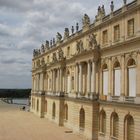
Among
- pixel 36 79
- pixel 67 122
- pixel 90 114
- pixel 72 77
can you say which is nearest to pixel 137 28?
pixel 90 114

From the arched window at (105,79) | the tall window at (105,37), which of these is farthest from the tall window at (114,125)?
the tall window at (105,37)

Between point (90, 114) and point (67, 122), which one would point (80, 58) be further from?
point (67, 122)

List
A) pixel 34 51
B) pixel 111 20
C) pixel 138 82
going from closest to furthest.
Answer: pixel 138 82, pixel 111 20, pixel 34 51

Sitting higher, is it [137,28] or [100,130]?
[137,28]

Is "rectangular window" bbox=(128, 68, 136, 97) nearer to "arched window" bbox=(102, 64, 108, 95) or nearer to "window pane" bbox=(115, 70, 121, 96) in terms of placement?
"window pane" bbox=(115, 70, 121, 96)

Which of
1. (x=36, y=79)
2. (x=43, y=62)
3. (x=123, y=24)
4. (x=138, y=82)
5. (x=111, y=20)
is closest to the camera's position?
(x=138, y=82)

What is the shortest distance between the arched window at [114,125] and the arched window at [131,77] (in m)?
3.75

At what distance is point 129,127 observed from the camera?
120 ft

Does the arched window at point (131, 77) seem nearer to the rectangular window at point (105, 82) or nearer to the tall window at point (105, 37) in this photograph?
the rectangular window at point (105, 82)

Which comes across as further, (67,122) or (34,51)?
(34,51)

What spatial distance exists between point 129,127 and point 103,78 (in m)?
9.48

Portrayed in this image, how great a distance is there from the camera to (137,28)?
1431 inches

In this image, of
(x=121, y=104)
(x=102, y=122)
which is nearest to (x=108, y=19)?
(x=121, y=104)

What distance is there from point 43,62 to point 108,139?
40039 mm
